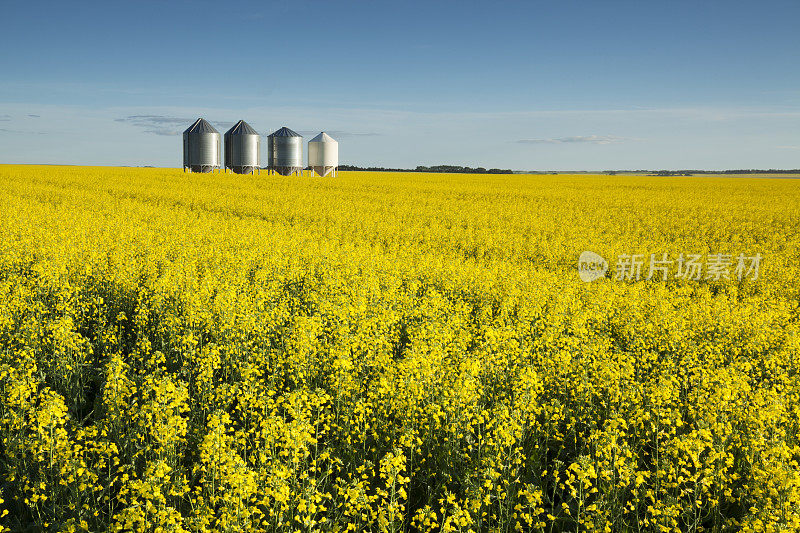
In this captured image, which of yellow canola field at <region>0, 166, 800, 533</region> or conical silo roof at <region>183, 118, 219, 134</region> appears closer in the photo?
yellow canola field at <region>0, 166, 800, 533</region>

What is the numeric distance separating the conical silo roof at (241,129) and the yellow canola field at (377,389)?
52234mm

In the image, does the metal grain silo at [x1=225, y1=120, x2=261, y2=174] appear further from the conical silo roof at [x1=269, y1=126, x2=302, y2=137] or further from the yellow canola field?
the yellow canola field

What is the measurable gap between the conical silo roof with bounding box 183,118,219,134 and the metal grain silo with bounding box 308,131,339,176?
39.9 ft

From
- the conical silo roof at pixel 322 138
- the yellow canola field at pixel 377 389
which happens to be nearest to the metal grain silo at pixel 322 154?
the conical silo roof at pixel 322 138

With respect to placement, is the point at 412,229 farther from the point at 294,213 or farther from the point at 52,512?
the point at 52,512

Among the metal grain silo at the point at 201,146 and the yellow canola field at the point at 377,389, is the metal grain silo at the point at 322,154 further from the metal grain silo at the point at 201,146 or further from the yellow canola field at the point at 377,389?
the yellow canola field at the point at 377,389

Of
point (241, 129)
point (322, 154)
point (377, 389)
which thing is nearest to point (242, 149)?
point (241, 129)

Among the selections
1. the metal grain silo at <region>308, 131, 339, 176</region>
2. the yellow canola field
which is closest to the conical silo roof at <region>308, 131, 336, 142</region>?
the metal grain silo at <region>308, 131, 339, 176</region>

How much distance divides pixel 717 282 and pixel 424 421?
1273 cm

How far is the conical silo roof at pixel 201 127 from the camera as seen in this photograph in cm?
6519

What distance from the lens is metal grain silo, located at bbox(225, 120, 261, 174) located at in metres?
66.7

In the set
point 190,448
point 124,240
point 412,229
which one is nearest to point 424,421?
point 190,448

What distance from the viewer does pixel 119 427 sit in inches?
204

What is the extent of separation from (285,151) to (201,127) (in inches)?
418
